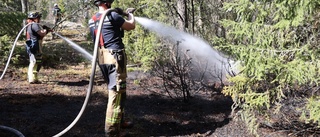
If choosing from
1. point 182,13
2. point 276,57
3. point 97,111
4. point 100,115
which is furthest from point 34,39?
point 276,57

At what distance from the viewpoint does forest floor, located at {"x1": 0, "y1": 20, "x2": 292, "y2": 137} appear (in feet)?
16.8

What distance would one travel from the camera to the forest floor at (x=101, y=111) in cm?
511

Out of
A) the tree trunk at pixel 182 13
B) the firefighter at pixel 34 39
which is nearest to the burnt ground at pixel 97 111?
the firefighter at pixel 34 39

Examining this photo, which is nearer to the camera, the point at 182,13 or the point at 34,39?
the point at 182,13

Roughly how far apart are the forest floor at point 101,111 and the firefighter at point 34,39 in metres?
0.40

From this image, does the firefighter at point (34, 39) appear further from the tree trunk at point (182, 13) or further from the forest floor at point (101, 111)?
→ the tree trunk at point (182, 13)

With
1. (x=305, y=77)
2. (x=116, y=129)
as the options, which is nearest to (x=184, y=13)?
(x=116, y=129)

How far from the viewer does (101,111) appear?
6199 millimetres

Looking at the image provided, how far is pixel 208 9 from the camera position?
1064cm

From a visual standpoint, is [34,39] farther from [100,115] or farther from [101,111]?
[100,115]

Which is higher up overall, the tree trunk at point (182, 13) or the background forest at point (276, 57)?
the tree trunk at point (182, 13)

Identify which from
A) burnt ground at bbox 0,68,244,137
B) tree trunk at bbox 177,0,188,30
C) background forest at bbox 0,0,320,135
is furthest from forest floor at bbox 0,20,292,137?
tree trunk at bbox 177,0,188,30

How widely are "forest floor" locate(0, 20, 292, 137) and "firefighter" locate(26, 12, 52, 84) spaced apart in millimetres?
396

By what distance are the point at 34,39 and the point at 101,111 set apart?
343 centimetres
